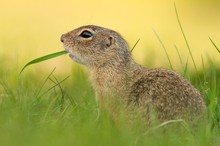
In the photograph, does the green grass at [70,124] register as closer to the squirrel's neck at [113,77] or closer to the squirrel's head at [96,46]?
the squirrel's neck at [113,77]

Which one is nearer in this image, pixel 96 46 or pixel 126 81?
pixel 126 81

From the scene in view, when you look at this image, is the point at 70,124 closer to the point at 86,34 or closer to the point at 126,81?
the point at 126,81

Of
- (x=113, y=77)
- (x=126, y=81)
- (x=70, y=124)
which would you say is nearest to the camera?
(x=70, y=124)

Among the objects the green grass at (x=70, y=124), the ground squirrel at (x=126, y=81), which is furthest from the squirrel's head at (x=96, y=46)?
the green grass at (x=70, y=124)

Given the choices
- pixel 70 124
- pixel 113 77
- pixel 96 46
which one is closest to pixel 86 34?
pixel 96 46

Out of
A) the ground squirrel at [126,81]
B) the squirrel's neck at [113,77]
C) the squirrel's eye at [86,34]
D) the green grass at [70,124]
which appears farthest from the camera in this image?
the squirrel's eye at [86,34]

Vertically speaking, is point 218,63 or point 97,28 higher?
point 97,28

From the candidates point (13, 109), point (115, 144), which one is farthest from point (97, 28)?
point (115, 144)

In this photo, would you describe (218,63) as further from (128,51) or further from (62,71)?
(128,51)
